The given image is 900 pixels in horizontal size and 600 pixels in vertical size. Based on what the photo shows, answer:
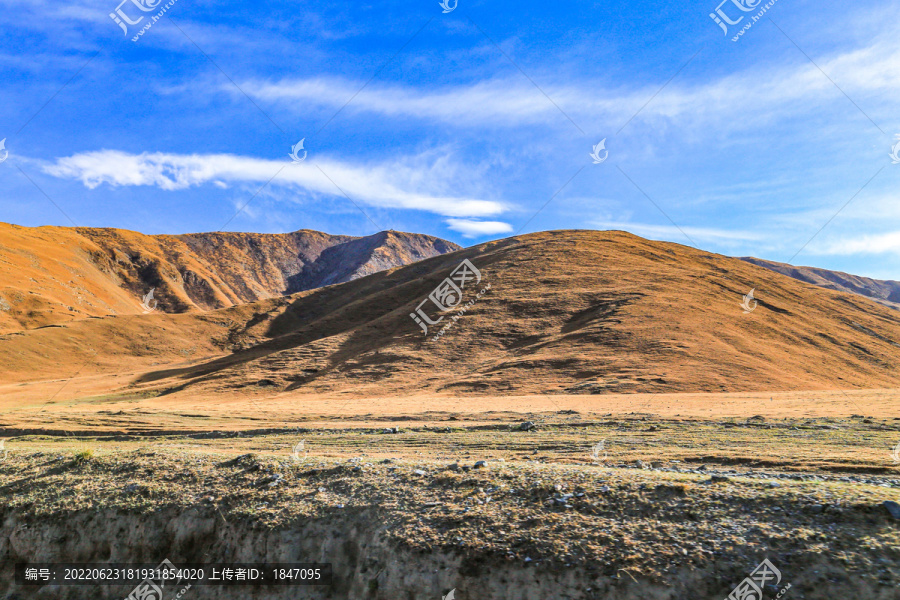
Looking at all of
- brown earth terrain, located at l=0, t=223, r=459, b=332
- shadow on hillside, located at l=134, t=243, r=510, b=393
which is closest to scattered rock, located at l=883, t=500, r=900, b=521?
shadow on hillside, located at l=134, t=243, r=510, b=393

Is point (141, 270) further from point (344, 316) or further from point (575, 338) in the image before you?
point (575, 338)

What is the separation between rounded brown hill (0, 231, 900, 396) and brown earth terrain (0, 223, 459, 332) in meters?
26.2

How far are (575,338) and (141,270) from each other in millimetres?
135589

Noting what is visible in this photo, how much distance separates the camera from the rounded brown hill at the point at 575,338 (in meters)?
43.0

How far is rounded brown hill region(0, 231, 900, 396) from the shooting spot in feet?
141

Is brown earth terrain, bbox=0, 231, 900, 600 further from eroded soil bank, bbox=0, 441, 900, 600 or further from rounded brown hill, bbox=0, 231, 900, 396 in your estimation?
rounded brown hill, bbox=0, 231, 900, 396

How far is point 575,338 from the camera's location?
166ft

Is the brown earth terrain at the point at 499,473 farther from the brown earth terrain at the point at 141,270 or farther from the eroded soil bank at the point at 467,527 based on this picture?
the brown earth terrain at the point at 141,270

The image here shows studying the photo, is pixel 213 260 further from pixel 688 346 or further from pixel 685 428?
pixel 685 428

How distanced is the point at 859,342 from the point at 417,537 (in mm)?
73856

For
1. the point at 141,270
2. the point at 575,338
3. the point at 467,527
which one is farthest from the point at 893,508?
the point at 141,270

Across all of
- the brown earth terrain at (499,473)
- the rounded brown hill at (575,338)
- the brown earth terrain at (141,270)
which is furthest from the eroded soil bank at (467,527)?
the brown earth terrain at (141,270)

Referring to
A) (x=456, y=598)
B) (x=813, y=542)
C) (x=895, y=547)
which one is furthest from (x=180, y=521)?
(x=895, y=547)

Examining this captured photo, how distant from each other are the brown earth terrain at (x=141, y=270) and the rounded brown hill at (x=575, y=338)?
26.2 m
